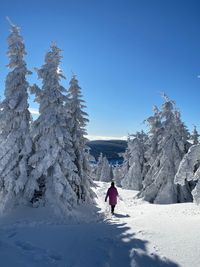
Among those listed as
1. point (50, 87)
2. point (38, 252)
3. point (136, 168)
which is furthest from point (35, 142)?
point (136, 168)

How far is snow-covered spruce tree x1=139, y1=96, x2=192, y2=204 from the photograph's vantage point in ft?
117

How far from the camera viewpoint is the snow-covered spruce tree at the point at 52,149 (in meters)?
21.0

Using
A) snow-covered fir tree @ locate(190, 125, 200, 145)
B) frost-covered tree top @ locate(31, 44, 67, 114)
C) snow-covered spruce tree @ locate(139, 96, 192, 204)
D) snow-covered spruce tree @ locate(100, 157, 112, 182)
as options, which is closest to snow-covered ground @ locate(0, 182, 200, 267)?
frost-covered tree top @ locate(31, 44, 67, 114)

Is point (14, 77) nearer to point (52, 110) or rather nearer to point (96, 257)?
point (52, 110)

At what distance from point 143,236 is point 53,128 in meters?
12.2

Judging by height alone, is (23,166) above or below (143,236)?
above

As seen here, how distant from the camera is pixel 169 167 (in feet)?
119

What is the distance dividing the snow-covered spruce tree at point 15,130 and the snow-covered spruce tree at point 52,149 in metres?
0.70

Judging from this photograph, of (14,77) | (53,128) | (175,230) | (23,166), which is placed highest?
(14,77)

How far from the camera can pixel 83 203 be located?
25844mm

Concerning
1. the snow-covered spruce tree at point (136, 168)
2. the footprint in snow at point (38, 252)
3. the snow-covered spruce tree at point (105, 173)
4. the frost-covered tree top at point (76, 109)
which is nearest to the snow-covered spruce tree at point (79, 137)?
the frost-covered tree top at point (76, 109)

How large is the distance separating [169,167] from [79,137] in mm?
13558

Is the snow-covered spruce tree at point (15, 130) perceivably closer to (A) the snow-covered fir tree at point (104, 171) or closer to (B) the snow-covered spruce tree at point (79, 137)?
(B) the snow-covered spruce tree at point (79, 137)

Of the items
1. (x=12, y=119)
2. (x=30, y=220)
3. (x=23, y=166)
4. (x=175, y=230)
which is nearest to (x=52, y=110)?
(x=12, y=119)
